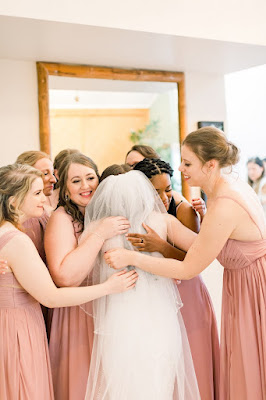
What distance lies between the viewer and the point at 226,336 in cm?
206

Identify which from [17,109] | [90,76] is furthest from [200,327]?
[90,76]

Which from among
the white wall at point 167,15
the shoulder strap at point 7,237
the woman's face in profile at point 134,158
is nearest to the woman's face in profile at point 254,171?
the white wall at point 167,15

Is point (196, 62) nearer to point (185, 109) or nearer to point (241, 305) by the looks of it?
point (185, 109)

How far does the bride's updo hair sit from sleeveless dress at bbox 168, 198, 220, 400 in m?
0.68

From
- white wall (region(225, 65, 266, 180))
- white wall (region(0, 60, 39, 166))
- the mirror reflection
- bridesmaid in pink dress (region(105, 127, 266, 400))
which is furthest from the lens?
white wall (region(225, 65, 266, 180))

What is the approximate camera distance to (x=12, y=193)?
70.3 inches

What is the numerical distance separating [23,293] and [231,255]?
94cm

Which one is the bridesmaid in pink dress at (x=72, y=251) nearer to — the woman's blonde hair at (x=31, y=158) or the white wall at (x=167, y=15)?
the woman's blonde hair at (x=31, y=158)

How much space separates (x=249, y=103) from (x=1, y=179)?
6.22 meters

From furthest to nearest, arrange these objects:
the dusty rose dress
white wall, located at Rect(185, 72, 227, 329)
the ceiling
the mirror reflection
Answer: white wall, located at Rect(185, 72, 227, 329)
the mirror reflection
the ceiling
the dusty rose dress

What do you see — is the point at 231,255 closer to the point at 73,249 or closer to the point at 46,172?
the point at 73,249

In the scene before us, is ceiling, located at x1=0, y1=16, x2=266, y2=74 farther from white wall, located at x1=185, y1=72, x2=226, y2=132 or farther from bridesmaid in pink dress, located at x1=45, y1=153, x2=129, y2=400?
bridesmaid in pink dress, located at x1=45, y1=153, x2=129, y2=400

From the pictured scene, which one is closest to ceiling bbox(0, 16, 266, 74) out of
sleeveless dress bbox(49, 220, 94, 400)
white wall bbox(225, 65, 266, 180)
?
sleeveless dress bbox(49, 220, 94, 400)

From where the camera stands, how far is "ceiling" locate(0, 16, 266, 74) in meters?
3.03
